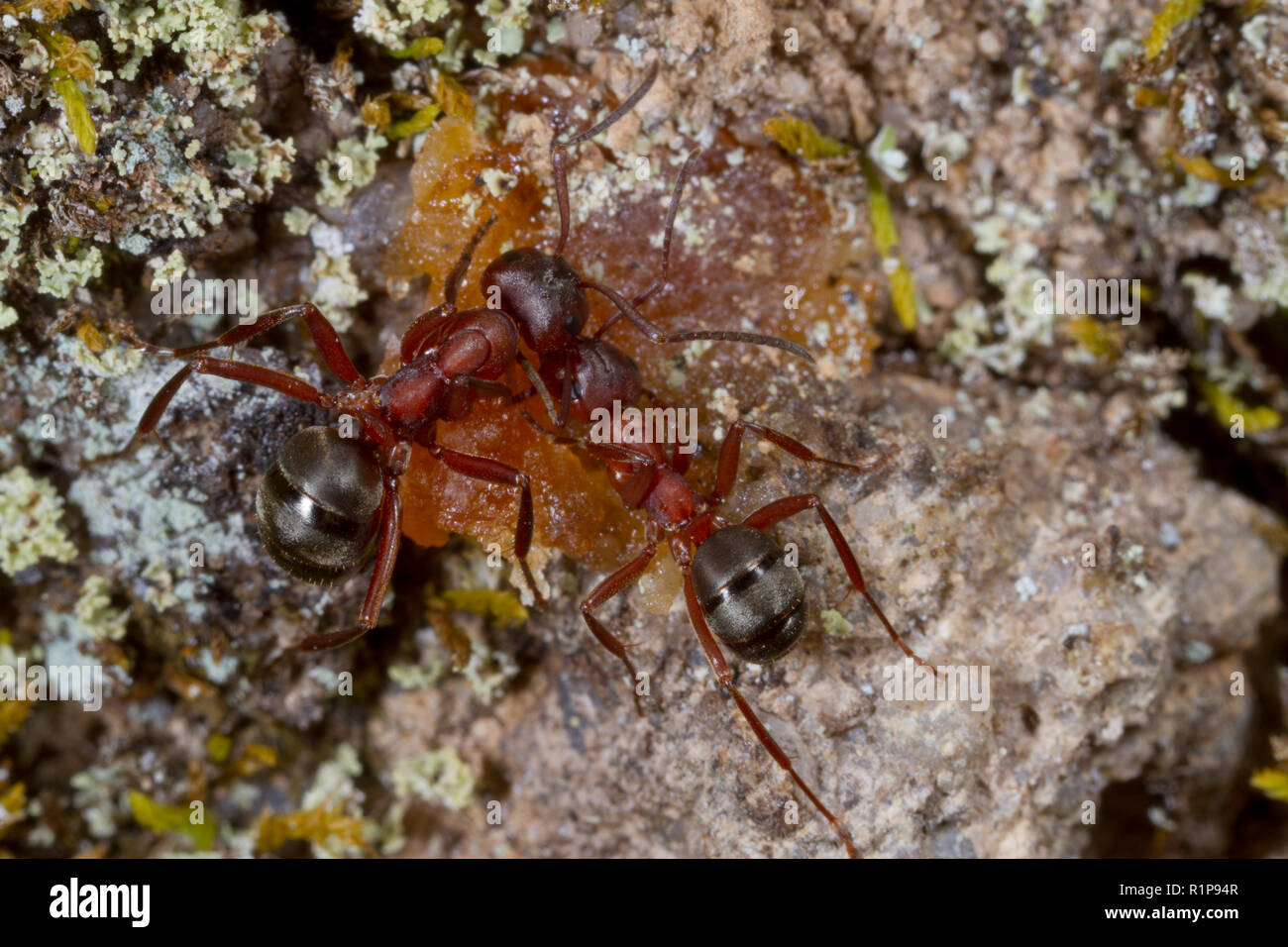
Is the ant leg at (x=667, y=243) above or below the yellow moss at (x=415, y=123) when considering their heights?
below

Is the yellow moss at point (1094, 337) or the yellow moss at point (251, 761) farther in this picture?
the yellow moss at point (251, 761)

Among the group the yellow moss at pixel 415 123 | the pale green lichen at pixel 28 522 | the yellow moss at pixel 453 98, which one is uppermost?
the yellow moss at pixel 453 98

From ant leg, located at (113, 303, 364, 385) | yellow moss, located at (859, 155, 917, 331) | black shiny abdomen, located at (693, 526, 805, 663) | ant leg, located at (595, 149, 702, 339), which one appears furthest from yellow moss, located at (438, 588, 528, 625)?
yellow moss, located at (859, 155, 917, 331)

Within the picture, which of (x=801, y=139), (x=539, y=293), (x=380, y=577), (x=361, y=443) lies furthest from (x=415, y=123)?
(x=380, y=577)

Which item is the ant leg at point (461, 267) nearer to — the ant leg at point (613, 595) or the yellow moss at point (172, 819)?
the ant leg at point (613, 595)

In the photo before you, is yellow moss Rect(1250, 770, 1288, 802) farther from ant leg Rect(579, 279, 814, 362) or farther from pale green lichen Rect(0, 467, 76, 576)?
pale green lichen Rect(0, 467, 76, 576)

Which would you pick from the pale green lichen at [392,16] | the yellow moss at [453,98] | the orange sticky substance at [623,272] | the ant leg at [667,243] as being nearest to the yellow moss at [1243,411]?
the orange sticky substance at [623,272]

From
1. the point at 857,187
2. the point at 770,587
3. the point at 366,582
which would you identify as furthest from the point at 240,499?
the point at 857,187
